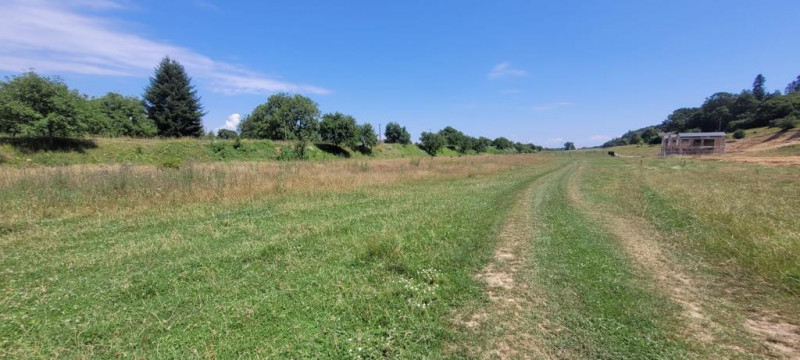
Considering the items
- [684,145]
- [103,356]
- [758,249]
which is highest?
[684,145]

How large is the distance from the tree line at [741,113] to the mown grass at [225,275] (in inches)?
4127

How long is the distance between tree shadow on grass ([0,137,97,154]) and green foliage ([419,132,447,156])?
65414mm

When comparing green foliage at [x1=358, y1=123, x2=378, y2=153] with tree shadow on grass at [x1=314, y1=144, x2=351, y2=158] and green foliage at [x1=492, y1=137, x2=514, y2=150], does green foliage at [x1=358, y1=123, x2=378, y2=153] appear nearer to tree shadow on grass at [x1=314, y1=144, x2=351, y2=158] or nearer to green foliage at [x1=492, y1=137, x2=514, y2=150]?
tree shadow on grass at [x1=314, y1=144, x2=351, y2=158]

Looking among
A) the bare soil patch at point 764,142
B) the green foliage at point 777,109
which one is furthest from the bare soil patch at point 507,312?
the green foliage at point 777,109

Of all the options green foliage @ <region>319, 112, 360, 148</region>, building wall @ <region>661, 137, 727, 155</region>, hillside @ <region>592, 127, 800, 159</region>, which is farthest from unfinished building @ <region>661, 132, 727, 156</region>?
green foliage @ <region>319, 112, 360, 148</region>

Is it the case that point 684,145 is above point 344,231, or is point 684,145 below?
above

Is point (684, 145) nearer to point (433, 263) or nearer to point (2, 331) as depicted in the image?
point (433, 263)

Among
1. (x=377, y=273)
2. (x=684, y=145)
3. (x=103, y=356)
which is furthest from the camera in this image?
(x=684, y=145)

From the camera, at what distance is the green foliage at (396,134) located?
3508 inches

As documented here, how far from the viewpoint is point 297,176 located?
1589 cm

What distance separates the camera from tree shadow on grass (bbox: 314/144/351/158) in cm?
5535

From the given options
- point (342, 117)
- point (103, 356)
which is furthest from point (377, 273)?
point (342, 117)

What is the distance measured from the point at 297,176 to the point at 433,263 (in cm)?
1217

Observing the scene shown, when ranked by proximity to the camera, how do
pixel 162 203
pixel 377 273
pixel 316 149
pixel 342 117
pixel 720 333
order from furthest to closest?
pixel 342 117 < pixel 316 149 < pixel 162 203 < pixel 377 273 < pixel 720 333
